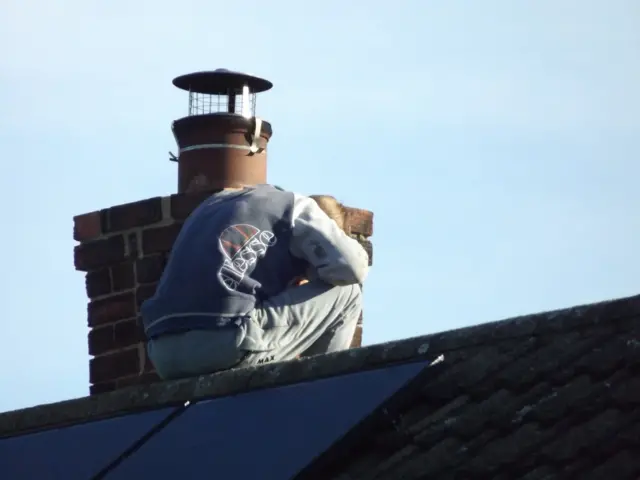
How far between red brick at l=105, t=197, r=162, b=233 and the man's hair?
0.62m

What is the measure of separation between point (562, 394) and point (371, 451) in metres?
0.52

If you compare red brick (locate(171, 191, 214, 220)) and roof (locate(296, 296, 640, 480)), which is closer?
roof (locate(296, 296, 640, 480))

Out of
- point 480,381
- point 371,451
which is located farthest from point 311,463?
point 480,381

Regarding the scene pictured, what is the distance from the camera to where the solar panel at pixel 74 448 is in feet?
17.3

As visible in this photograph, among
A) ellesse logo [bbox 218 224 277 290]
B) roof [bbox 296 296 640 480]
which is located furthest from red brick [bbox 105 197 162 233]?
roof [bbox 296 296 640 480]

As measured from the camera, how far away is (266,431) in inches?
195

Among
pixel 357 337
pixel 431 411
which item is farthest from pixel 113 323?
pixel 431 411

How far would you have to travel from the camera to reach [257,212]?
6359 mm

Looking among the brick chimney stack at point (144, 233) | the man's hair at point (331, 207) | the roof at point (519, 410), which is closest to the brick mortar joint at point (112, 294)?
the brick chimney stack at point (144, 233)

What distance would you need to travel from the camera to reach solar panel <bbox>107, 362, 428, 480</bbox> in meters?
4.77

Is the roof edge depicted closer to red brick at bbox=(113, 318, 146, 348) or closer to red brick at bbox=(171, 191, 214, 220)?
red brick at bbox=(113, 318, 146, 348)

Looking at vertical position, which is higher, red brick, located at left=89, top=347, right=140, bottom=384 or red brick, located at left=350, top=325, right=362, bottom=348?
red brick, located at left=350, top=325, right=362, bottom=348

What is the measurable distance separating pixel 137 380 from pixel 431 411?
2593mm

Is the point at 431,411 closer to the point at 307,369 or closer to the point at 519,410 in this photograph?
the point at 519,410
